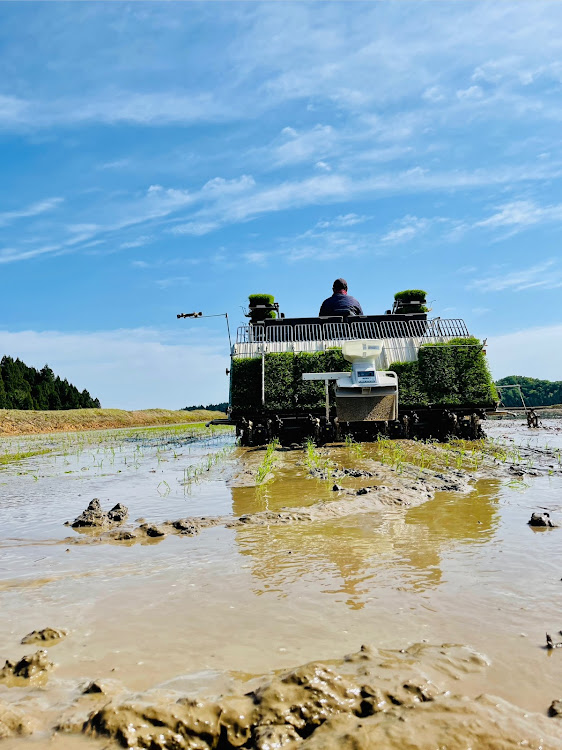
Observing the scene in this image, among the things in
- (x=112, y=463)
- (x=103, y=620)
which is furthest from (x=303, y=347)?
(x=103, y=620)

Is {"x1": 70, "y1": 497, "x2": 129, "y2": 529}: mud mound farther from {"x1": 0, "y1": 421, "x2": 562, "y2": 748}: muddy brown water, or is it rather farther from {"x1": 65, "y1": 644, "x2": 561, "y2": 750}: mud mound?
{"x1": 65, "y1": 644, "x2": 561, "y2": 750}: mud mound

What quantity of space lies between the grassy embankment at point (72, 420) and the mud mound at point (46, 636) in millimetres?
37406

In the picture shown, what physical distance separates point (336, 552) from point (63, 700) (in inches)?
105

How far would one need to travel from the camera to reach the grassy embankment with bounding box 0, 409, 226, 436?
124ft

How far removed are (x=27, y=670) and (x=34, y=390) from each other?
2519 inches

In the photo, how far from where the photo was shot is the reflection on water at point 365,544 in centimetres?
373

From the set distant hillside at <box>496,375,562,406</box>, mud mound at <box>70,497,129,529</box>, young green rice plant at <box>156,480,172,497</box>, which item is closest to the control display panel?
young green rice plant at <box>156,480,172,497</box>

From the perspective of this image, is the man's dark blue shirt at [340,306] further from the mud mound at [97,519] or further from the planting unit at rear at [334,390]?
the mud mound at [97,519]

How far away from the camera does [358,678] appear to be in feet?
7.55

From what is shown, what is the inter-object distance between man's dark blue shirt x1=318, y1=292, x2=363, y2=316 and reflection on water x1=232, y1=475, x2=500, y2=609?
20142 mm

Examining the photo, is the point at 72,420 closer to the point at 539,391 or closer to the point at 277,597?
the point at 277,597

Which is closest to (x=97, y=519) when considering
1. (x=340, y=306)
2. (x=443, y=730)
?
(x=443, y=730)

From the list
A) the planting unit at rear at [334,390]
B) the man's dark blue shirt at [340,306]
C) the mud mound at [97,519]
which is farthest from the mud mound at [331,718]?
the man's dark blue shirt at [340,306]

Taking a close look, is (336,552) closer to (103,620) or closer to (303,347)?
(103,620)
